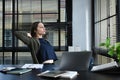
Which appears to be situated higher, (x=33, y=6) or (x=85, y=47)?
(x=33, y=6)

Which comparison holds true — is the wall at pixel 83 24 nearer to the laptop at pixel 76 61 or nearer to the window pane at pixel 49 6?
the window pane at pixel 49 6

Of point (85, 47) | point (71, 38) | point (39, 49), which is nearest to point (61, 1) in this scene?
point (71, 38)

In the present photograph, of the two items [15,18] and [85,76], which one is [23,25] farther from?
[85,76]

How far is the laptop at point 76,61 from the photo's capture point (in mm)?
1998

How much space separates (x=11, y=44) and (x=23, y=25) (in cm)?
51

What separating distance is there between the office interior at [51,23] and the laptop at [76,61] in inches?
114

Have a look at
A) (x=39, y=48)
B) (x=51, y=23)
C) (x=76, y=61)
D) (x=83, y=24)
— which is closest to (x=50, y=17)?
(x=51, y=23)

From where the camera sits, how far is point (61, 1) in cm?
523

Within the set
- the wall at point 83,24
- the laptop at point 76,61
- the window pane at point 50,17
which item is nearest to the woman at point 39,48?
the laptop at point 76,61

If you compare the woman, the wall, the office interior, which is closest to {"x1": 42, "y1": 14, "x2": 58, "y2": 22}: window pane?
the office interior

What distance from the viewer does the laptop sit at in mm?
1998

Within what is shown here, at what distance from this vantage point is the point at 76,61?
6.65 feet

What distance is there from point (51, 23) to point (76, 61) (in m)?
3.29

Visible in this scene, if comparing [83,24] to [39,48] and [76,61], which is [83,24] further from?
Answer: [76,61]
